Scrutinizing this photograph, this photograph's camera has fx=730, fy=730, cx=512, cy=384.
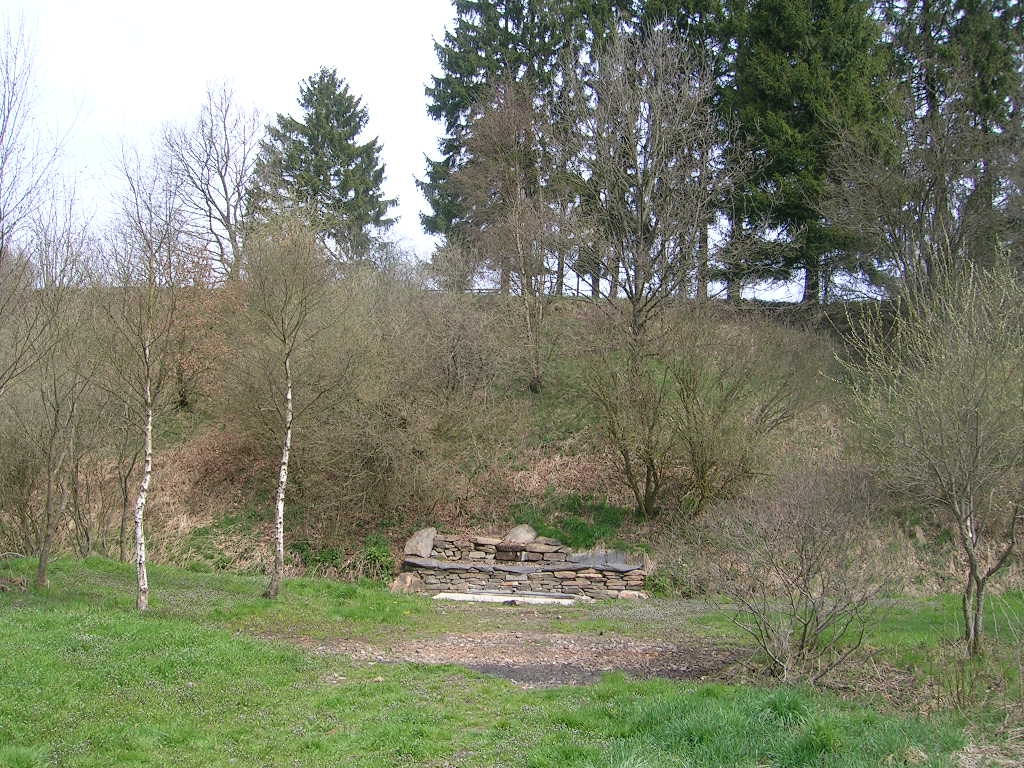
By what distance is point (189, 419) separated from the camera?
2131cm

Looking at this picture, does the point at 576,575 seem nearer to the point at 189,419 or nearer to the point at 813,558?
the point at 813,558

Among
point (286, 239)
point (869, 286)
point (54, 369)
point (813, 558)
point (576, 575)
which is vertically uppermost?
point (869, 286)

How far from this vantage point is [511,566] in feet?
48.7

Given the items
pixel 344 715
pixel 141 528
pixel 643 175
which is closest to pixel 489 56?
pixel 643 175

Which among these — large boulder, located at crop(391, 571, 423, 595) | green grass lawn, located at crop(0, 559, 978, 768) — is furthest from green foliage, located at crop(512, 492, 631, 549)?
green grass lawn, located at crop(0, 559, 978, 768)

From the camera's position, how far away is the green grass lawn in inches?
196

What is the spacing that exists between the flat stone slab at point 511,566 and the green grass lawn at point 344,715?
6.24m

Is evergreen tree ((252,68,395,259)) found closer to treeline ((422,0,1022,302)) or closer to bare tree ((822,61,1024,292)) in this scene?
treeline ((422,0,1022,302))

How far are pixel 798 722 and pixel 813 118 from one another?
21.8 metres

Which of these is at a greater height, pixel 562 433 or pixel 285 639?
pixel 562 433

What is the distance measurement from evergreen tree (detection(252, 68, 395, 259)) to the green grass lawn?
21678 mm

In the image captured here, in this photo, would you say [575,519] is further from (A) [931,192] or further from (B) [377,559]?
(A) [931,192]

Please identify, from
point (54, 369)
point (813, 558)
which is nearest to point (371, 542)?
point (54, 369)

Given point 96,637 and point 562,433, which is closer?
point 96,637
